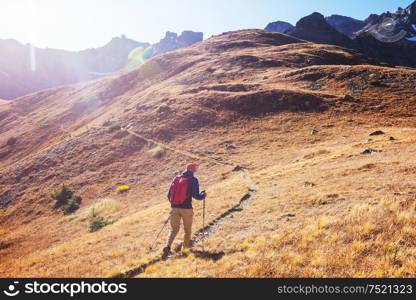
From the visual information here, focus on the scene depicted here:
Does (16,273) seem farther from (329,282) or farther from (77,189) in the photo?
(77,189)

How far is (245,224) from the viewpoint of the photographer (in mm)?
12609

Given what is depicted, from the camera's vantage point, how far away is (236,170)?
29.7 m

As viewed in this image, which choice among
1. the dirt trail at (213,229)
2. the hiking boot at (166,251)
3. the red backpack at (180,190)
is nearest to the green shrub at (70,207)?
the dirt trail at (213,229)

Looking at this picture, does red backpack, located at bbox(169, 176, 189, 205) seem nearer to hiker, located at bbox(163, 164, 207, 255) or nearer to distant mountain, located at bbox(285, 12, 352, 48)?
hiker, located at bbox(163, 164, 207, 255)

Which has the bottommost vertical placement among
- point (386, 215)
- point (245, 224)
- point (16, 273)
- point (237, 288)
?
point (16, 273)

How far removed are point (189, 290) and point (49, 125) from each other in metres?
88.7

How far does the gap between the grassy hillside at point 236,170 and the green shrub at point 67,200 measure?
1.25 metres

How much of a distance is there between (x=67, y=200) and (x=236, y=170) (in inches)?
882

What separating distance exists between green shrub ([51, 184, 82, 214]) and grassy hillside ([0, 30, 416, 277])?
49.2 inches

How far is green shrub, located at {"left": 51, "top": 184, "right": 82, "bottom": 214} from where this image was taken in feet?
103

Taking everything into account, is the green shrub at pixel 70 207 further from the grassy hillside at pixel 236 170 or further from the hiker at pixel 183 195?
the hiker at pixel 183 195

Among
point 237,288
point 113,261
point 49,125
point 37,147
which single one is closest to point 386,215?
point 237,288

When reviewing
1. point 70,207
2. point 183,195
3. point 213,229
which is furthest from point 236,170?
point 70,207

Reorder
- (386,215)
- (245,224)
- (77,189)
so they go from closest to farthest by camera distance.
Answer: (386,215) < (245,224) < (77,189)
